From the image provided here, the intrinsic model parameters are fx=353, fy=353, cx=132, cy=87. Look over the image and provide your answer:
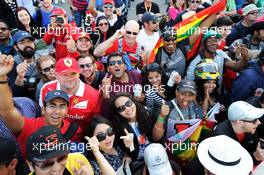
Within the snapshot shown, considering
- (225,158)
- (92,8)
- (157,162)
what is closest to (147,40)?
(92,8)

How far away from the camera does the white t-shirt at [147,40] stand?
213 inches

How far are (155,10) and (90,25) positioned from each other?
78.7 inches

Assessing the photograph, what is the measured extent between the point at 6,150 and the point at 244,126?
7.14 ft

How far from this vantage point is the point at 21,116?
2.84 m

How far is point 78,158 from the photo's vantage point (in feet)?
9.09

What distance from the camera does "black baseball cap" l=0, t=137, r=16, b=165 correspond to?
2.06 m

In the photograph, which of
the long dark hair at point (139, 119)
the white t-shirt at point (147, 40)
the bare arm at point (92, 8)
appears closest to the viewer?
the long dark hair at point (139, 119)

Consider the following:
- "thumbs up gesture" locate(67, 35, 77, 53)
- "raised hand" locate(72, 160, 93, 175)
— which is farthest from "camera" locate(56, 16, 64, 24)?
"raised hand" locate(72, 160, 93, 175)

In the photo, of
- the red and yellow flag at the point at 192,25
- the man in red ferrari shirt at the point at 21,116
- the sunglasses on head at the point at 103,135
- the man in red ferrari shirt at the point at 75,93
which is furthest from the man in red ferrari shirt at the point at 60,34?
the sunglasses on head at the point at 103,135

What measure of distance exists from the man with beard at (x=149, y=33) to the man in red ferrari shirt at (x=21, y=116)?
2.54 meters

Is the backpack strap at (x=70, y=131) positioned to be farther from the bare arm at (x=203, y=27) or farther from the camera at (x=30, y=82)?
the bare arm at (x=203, y=27)

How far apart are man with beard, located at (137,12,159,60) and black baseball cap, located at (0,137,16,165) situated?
3.54 metres

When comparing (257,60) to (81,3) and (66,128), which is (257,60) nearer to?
(66,128)

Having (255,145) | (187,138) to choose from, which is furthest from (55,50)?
(255,145)
